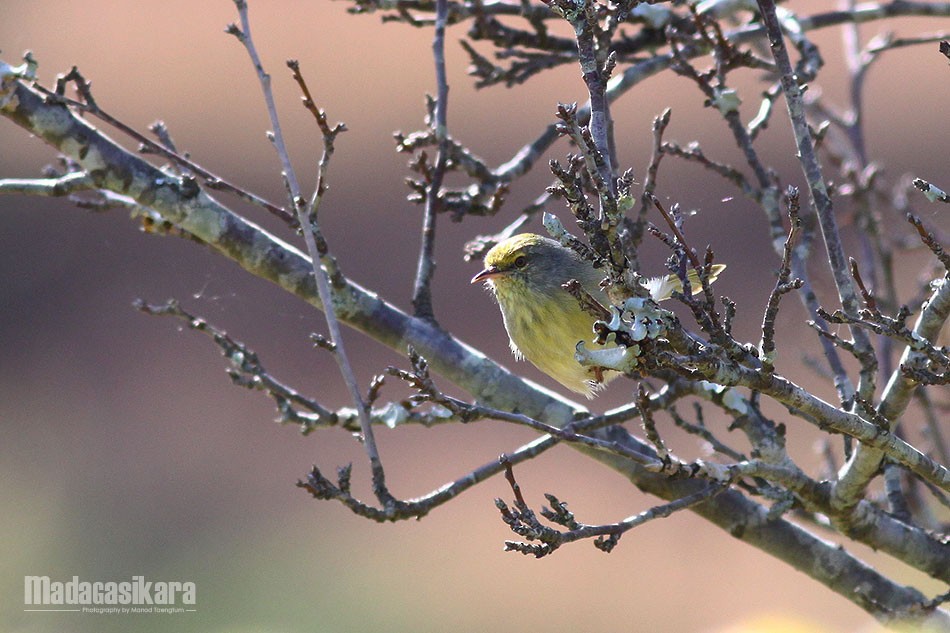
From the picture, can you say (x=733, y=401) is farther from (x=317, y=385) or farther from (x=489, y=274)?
(x=317, y=385)

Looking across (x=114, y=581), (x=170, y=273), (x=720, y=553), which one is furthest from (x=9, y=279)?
(x=720, y=553)

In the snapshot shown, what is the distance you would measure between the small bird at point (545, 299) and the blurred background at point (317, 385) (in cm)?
121

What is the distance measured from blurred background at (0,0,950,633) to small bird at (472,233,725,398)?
3.98ft

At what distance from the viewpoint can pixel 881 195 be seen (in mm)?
5148

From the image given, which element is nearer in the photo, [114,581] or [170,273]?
[114,581]

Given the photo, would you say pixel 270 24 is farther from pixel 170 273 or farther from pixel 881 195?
pixel 881 195

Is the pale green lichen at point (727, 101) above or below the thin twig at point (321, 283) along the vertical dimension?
above

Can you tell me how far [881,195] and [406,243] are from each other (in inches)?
420

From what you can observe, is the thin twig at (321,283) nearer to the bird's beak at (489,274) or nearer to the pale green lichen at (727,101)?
the pale green lichen at (727,101)

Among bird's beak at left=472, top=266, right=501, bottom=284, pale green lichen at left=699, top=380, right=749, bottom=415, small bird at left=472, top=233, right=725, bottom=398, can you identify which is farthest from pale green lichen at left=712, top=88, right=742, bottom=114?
bird's beak at left=472, top=266, right=501, bottom=284

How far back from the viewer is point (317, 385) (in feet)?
43.6

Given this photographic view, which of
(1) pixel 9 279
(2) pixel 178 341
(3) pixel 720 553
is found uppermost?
(1) pixel 9 279

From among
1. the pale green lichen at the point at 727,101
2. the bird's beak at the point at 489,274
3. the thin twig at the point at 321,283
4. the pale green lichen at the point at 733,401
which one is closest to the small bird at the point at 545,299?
the bird's beak at the point at 489,274

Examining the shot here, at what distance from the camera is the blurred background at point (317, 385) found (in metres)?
8.88
